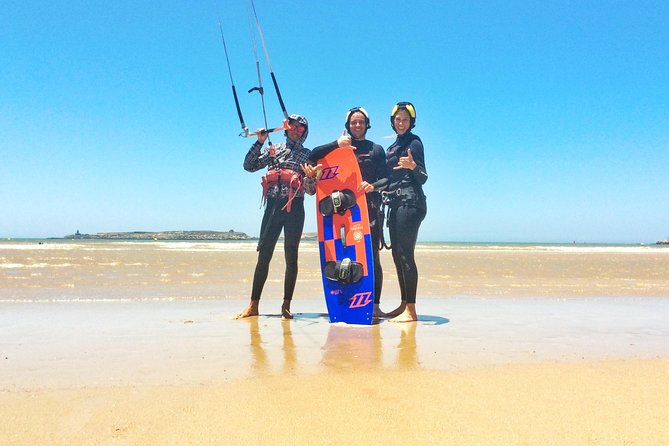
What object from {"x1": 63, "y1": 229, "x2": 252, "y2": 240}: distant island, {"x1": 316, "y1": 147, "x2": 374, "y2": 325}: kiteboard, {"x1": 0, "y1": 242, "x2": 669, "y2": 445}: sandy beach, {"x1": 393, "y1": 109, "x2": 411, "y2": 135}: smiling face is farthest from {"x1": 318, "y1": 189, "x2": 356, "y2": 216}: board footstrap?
{"x1": 63, "y1": 229, "x2": 252, "y2": 240}: distant island

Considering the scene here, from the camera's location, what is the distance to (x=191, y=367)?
3.05m

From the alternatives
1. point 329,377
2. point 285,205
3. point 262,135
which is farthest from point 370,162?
point 329,377

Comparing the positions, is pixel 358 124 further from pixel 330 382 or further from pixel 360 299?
pixel 330 382

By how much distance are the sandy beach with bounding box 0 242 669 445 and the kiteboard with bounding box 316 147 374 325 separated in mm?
308

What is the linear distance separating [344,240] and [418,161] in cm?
130

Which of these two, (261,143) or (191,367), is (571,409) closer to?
(191,367)

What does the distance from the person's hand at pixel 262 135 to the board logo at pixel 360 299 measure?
2.27 meters

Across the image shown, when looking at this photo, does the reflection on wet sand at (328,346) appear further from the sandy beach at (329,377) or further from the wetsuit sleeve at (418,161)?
the wetsuit sleeve at (418,161)

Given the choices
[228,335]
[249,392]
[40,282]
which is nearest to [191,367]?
[249,392]

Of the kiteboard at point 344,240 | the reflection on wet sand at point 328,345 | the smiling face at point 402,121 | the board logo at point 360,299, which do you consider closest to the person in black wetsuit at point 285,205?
the kiteboard at point 344,240

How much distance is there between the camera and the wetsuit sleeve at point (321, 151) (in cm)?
546

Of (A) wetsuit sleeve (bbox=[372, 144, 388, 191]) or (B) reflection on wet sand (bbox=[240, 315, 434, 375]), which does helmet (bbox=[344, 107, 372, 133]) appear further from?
(B) reflection on wet sand (bbox=[240, 315, 434, 375])

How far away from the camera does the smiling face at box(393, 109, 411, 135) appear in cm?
551

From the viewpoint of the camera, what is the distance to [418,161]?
17.5 ft
